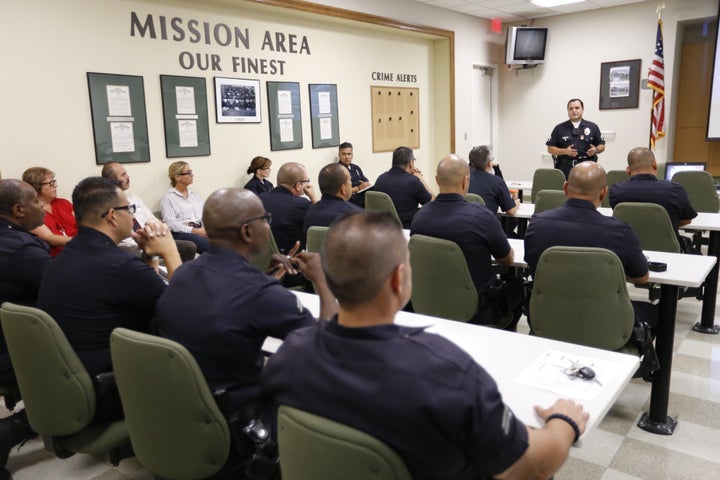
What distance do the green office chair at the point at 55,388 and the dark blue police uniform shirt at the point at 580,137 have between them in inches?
258

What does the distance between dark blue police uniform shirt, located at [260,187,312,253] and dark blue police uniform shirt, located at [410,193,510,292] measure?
54.6 inches

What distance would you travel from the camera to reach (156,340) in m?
1.57

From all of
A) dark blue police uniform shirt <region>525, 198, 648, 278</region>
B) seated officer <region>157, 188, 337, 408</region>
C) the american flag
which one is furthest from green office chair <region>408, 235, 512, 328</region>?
the american flag

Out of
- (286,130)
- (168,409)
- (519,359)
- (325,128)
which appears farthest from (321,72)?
(168,409)

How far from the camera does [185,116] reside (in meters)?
5.51

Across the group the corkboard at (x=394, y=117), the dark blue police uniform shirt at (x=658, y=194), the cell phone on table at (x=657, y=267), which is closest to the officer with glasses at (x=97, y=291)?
the cell phone on table at (x=657, y=267)

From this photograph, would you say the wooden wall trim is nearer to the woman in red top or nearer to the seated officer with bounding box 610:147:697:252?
the woman in red top

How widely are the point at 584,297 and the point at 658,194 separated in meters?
1.95

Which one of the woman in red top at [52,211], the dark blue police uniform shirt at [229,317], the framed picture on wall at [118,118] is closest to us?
the dark blue police uniform shirt at [229,317]

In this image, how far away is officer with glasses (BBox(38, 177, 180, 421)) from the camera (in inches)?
78.8

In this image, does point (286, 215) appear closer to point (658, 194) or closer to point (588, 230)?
point (588, 230)

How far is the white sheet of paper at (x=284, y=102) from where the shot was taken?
6.37 metres

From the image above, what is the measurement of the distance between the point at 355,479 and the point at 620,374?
3.16 feet

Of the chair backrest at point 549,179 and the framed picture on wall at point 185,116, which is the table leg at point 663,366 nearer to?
the chair backrest at point 549,179
